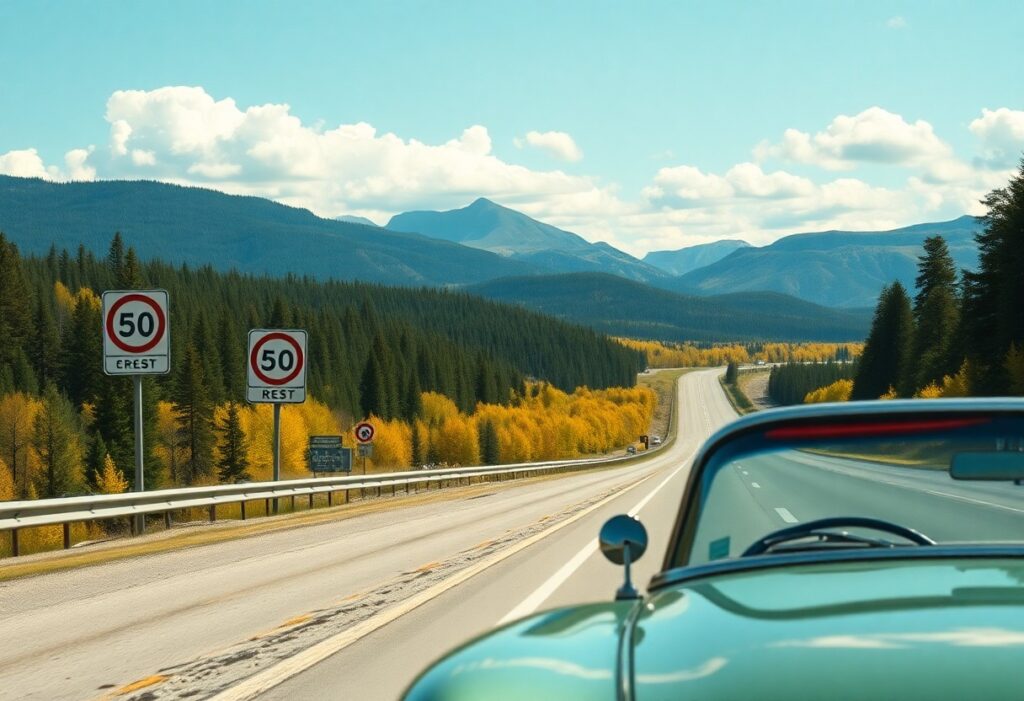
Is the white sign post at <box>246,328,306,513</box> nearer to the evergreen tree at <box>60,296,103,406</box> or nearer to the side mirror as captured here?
the side mirror

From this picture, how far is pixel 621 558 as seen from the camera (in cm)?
429

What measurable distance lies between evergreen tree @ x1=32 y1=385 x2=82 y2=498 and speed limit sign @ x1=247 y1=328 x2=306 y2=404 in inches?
2787

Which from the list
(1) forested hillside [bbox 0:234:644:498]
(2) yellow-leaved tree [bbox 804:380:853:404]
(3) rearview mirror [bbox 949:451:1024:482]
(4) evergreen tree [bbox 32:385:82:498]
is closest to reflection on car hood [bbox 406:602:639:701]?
(3) rearview mirror [bbox 949:451:1024:482]

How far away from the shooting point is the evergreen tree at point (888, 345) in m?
93.9

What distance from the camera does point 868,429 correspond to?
12.7 ft

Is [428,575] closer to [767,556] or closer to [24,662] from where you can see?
[24,662]

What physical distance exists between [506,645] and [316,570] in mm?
11222

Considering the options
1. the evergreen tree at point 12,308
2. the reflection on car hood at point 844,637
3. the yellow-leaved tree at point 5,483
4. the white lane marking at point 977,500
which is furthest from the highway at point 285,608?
the evergreen tree at point 12,308

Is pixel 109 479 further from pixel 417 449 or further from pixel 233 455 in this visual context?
pixel 417 449

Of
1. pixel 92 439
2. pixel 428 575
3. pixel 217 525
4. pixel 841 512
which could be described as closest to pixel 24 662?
pixel 428 575

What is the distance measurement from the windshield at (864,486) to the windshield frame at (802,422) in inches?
0.5

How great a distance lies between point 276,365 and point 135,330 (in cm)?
452

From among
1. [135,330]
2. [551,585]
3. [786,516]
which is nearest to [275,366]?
[135,330]

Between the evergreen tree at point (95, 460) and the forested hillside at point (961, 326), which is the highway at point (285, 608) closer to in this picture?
the forested hillside at point (961, 326)
